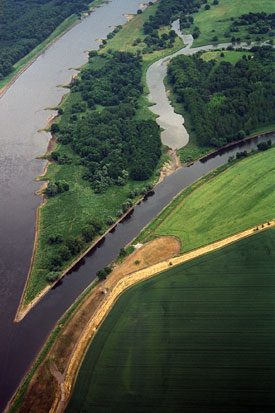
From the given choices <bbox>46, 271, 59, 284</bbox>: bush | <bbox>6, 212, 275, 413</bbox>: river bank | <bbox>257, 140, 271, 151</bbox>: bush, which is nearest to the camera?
<bbox>6, 212, 275, 413</bbox>: river bank

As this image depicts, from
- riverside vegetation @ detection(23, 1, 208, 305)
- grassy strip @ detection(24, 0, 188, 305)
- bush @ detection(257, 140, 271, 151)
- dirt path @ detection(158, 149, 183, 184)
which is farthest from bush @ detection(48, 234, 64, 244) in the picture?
bush @ detection(257, 140, 271, 151)

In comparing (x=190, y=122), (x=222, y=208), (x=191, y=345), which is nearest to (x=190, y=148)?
(x=190, y=122)

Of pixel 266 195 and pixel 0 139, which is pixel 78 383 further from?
pixel 0 139

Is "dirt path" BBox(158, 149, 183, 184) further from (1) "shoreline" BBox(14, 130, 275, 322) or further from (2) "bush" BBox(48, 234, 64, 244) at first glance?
(2) "bush" BBox(48, 234, 64, 244)

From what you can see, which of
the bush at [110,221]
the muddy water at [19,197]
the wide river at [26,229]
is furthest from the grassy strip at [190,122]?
the muddy water at [19,197]

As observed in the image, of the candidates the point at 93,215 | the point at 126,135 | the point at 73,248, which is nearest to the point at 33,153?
the point at 126,135

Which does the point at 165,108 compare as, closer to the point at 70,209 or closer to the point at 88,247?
the point at 70,209

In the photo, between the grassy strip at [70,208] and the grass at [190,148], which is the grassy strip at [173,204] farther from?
the grassy strip at [70,208]
